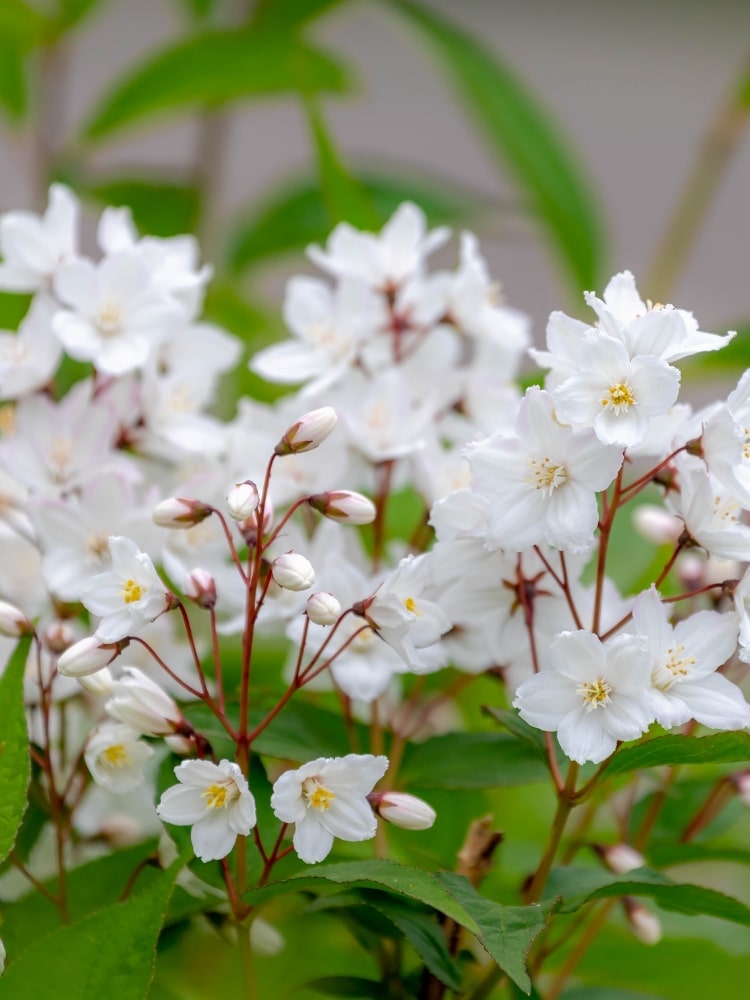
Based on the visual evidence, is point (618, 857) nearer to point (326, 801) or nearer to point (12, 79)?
point (326, 801)

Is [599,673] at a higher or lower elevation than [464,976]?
higher

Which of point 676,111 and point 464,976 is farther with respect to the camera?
point 676,111

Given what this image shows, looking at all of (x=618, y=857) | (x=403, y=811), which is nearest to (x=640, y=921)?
(x=618, y=857)

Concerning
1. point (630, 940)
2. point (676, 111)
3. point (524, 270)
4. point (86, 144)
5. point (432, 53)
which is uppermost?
point (432, 53)

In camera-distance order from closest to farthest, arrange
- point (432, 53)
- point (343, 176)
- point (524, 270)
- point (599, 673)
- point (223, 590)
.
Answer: point (599, 673), point (223, 590), point (343, 176), point (432, 53), point (524, 270)

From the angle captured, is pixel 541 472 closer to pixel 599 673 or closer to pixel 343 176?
pixel 599 673

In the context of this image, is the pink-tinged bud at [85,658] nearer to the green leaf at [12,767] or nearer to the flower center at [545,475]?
the green leaf at [12,767]

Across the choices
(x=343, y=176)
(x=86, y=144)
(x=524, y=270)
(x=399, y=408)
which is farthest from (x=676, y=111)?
(x=399, y=408)

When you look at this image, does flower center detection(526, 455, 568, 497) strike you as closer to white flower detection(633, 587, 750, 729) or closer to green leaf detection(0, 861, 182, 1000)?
white flower detection(633, 587, 750, 729)
